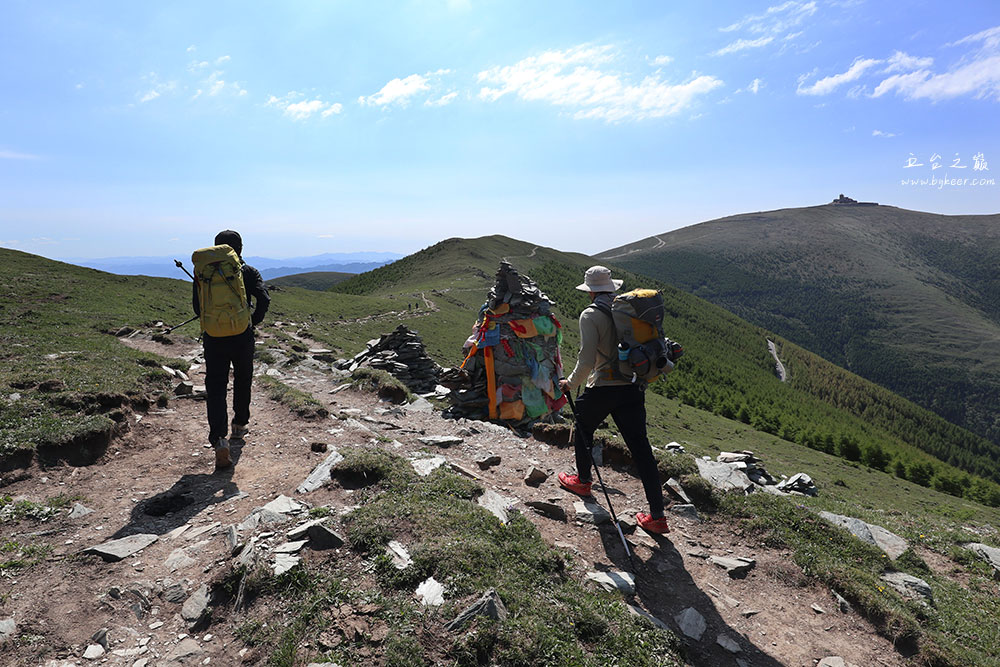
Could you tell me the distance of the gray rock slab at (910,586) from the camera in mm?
6090

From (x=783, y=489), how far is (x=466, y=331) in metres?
33.0

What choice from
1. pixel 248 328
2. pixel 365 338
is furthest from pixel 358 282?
pixel 248 328

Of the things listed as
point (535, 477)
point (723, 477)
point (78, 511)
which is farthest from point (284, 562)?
point (723, 477)

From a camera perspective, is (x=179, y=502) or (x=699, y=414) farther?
(x=699, y=414)

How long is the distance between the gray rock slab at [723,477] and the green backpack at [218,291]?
9.03 meters

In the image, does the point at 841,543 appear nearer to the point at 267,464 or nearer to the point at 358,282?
the point at 267,464

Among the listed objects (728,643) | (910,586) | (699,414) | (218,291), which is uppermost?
(218,291)

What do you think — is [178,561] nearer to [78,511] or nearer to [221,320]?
[78,511]

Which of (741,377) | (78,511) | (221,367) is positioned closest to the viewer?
(78,511)

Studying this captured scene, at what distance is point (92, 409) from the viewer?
898cm

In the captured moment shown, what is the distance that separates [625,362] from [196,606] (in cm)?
576

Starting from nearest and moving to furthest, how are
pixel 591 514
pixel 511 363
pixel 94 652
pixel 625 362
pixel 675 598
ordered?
pixel 94 652
pixel 675 598
pixel 625 362
pixel 591 514
pixel 511 363

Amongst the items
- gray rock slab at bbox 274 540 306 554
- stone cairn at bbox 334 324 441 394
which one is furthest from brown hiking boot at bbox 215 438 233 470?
stone cairn at bbox 334 324 441 394

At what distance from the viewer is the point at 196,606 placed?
4.58 metres
